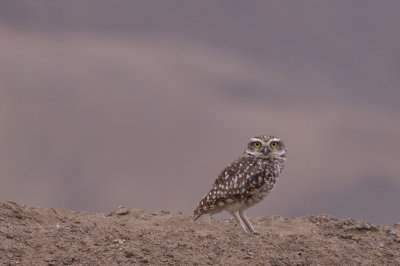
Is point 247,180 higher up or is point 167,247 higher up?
point 247,180

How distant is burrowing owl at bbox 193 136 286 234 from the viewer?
12414 mm

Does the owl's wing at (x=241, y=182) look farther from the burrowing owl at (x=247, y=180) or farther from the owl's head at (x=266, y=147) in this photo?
the owl's head at (x=266, y=147)

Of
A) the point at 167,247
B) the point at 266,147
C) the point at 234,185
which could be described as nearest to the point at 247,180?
the point at 234,185

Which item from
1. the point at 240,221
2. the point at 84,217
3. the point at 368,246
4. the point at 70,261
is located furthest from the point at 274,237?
the point at 84,217

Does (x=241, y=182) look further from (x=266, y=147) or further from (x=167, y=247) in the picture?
(x=167, y=247)

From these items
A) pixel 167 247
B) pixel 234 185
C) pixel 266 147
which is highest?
pixel 266 147

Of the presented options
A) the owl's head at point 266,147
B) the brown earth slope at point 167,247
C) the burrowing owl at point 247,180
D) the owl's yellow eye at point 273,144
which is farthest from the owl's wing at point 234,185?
the brown earth slope at point 167,247

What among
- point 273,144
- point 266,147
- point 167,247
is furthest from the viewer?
point 273,144

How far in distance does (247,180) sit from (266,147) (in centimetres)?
74

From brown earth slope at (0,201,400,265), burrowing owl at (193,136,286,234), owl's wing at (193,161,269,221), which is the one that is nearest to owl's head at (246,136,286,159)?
burrowing owl at (193,136,286,234)

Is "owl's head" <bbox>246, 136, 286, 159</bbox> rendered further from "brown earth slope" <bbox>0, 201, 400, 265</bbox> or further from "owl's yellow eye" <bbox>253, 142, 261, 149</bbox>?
"brown earth slope" <bbox>0, 201, 400, 265</bbox>

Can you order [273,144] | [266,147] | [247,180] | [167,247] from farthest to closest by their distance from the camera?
[273,144] → [266,147] → [247,180] → [167,247]

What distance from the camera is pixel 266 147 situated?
12664 millimetres

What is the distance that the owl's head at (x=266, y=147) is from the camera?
12688 millimetres
